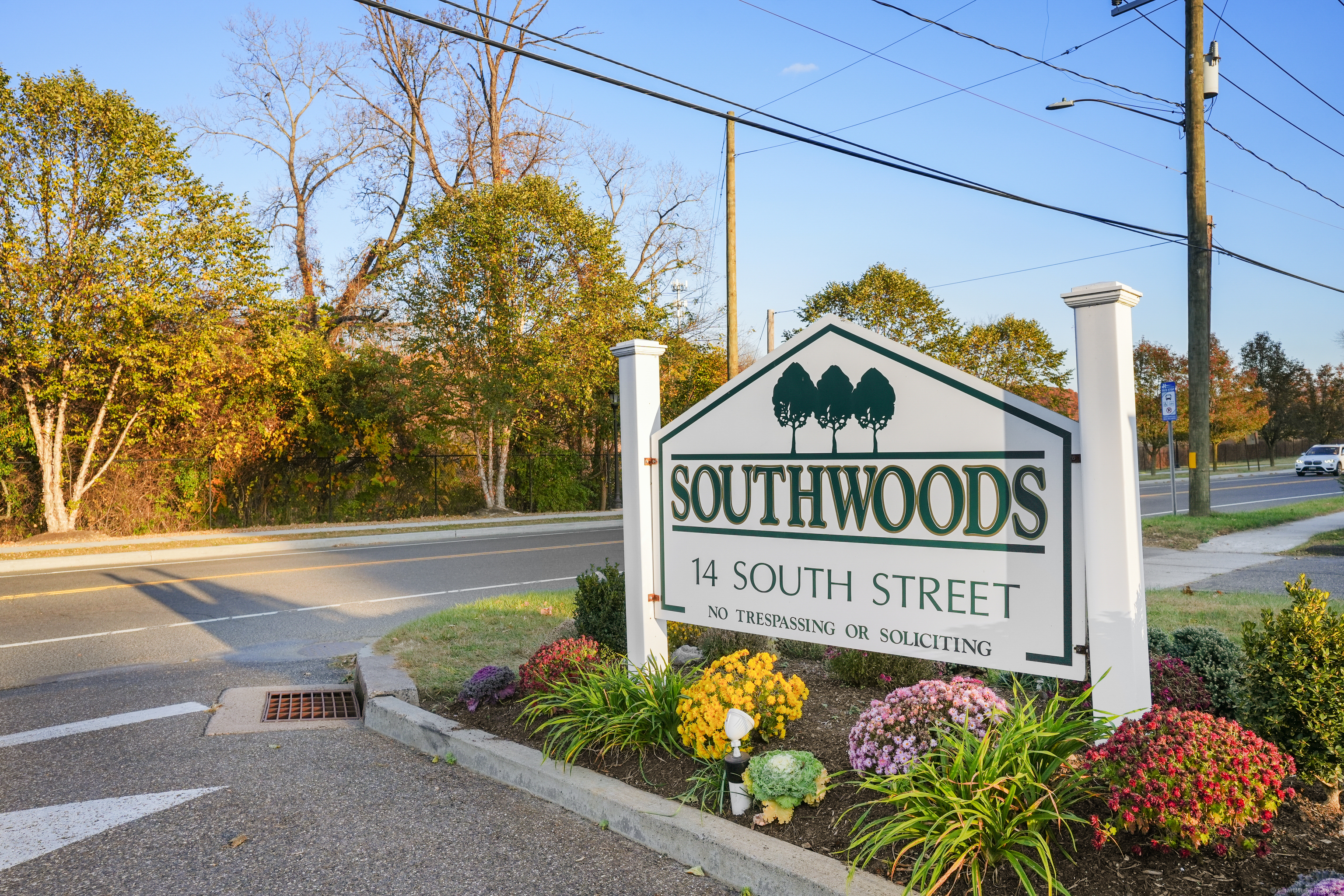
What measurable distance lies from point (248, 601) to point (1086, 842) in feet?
31.8

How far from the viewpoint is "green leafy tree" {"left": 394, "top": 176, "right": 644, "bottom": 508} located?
73.0ft

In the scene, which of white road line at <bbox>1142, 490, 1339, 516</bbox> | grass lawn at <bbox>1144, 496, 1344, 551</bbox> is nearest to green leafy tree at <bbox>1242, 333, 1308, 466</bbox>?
white road line at <bbox>1142, 490, 1339, 516</bbox>

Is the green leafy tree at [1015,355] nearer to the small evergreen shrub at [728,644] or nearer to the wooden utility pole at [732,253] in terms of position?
the wooden utility pole at [732,253]

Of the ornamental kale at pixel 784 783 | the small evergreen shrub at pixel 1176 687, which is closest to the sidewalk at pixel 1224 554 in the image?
the small evergreen shrub at pixel 1176 687

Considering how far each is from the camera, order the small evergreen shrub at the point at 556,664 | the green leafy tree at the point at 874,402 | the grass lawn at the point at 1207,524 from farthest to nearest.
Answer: the grass lawn at the point at 1207,524 → the small evergreen shrub at the point at 556,664 → the green leafy tree at the point at 874,402

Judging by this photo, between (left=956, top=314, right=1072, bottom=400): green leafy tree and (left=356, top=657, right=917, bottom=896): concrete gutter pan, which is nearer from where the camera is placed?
(left=356, top=657, right=917, bottom=896): concrete gutter pan

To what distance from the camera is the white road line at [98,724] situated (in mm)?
5219

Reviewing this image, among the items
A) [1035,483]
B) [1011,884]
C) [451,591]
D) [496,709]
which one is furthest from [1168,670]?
[451,591]

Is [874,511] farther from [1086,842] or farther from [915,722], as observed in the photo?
[1086,842]

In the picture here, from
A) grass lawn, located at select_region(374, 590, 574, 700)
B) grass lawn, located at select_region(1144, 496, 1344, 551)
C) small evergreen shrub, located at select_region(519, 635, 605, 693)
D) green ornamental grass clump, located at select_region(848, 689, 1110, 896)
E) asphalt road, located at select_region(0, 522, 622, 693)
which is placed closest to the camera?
green ornamental grass clump, located at select_region(848, 689, 1110, 896)

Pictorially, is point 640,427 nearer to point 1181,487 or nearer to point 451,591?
point 451,591

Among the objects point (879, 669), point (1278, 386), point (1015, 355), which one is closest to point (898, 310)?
point (1015, 355)

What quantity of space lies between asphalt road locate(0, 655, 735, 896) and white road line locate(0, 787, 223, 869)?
20 millimetres

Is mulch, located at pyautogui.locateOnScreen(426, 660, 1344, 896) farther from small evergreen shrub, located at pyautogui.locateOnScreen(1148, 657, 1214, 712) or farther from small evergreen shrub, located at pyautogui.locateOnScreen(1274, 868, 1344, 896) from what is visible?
small evergreen shrub, located at pyautogui.locateOnScreen(1148, 657, 1214, 712)
